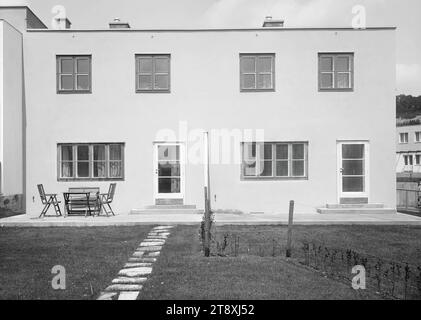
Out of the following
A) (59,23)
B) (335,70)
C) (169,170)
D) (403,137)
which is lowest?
(169,170)

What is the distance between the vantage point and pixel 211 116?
16.6 metres

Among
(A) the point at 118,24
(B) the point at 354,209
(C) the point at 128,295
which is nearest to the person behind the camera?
(C) the point at 128,295

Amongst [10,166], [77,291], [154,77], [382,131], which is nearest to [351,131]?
[382,131]

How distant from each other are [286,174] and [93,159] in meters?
6.48

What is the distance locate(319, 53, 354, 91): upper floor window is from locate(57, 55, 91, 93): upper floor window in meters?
7.88

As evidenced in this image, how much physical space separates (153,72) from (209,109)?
2.26m

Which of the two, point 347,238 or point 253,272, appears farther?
point 347,238

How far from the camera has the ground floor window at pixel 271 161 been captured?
16641 mm

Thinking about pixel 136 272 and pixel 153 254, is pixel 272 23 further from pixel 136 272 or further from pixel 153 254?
pixel 136 272

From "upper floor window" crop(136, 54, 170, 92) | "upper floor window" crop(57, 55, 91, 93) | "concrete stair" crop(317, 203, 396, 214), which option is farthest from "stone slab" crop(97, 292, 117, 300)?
"upper floor window" crop(57, 55, 91, 93)

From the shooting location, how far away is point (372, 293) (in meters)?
6.64

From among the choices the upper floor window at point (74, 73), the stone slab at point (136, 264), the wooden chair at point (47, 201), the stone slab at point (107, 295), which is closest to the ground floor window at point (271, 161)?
the upper floor window at point (74, 73)

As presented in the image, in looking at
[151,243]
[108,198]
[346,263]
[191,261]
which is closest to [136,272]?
[191,261]

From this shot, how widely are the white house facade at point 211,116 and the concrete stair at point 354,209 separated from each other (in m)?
0.36
